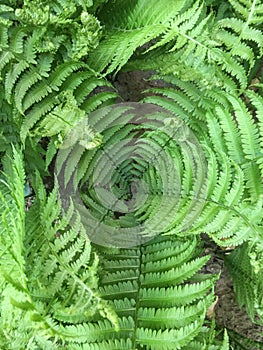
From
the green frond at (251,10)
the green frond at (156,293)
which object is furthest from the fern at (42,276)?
the green frond at (251,10)

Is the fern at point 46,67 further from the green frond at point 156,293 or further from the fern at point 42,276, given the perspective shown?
the green frond at point 156,293

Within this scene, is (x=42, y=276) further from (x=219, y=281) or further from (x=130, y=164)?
(x=219, y=281)

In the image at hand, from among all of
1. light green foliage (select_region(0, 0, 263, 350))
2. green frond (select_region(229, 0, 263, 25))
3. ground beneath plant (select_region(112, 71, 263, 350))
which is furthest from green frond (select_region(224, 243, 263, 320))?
green frond (select_region(229, 0, 263, 25))

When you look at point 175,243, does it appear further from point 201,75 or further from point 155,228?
point 201,75

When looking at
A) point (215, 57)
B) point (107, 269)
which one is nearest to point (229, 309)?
point (107, 269)

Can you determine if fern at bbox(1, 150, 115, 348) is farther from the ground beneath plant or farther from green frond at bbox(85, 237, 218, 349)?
the ground beneath plant

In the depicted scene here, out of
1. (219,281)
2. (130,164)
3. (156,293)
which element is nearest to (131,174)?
(130,164)
